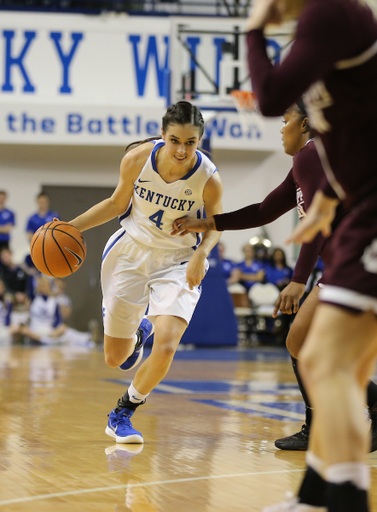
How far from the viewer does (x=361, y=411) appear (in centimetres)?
186

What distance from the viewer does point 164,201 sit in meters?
4.18

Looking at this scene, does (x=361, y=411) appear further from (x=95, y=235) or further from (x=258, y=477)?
(x=95, y=235)

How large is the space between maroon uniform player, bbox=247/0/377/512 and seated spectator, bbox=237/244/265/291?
1153cm

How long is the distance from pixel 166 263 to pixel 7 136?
11.8 m

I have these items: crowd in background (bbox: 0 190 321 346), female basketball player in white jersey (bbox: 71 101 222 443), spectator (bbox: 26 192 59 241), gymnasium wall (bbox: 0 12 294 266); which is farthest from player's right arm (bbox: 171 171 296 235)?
gymnasium wall (bbox: 0 12 294 266)

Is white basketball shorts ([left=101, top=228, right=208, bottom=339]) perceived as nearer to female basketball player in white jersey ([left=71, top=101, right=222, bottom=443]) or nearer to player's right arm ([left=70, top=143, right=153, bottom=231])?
female basketball player in white jersey ([left=71, top=101, right=222, bottom=443])

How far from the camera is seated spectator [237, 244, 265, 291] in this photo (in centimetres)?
1368

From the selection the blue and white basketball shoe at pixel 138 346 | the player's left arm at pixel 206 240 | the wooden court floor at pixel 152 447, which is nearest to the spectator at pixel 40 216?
the wooden court floor at pixel 152 447

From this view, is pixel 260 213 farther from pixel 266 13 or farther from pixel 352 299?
pixel 352 299

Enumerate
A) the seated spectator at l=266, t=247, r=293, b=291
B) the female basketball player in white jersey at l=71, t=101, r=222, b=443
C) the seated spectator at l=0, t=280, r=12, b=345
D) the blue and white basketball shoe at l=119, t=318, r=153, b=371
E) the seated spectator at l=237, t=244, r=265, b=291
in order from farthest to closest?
the seated spectator at l=237, t=244, r=265, b=291, the seated spectator at l=266, t=247, r=293, b=291, the seated spectator at l=0, t=280, r=12, b=345, the blue and white basketball shoe at l=119, t=318, r=153, b=371, the female basketball player in white jersey at l=71, t=101, r=222, b=443

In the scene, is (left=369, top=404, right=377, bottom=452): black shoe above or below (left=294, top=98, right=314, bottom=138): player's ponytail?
below

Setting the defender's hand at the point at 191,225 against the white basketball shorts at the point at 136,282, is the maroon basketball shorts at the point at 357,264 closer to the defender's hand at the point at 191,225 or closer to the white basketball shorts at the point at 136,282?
the defender's hand at the point at 191,225

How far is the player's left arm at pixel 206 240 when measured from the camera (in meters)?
3.92

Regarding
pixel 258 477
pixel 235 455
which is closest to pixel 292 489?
pixel 258 477
